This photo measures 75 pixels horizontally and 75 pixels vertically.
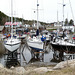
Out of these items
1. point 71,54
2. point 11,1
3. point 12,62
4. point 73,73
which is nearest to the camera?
point 73,73

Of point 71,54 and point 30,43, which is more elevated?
point 30,43

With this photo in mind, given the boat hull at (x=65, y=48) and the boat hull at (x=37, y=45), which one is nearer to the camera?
the boat hull at (x=65, y=48)

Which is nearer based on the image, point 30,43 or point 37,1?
point 30,43

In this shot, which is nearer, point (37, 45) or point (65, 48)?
point (65, 48)

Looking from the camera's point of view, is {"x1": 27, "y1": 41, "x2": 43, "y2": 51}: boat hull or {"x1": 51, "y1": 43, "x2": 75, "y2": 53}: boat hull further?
{"x1": 27, "y1": 41, "x2": 43, "y2": 51}: boat hull

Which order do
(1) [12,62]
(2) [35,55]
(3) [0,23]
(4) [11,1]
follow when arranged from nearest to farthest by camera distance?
(1) [12,62] < (2) [35,55] < (4) [11,1] < (3) [0,23]

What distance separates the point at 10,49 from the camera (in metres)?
21.6

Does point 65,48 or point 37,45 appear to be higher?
point 37,45

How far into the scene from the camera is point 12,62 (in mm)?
19422

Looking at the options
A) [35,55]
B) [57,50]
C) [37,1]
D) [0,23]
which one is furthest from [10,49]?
[0,23]

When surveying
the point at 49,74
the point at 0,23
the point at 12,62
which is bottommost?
the point at 12,62

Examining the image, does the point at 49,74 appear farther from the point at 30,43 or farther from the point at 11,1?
the point at 11,1

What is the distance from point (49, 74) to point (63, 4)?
796 inches

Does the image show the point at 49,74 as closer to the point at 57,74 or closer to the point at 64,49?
the point at 57,74
